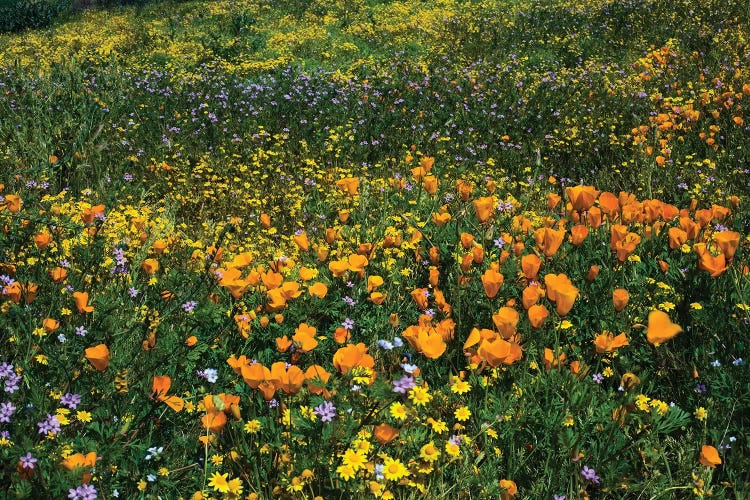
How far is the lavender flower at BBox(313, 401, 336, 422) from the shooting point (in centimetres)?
166

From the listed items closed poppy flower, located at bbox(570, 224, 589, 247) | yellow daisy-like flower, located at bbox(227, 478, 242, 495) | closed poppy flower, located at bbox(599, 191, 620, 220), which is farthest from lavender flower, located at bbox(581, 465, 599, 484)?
closed poppy flower, located at bbox(599, 191, 620, 220)

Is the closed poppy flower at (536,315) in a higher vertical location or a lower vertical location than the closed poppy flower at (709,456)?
higher

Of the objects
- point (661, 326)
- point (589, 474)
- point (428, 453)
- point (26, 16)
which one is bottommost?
point (589, 474)

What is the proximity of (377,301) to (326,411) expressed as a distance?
79cm

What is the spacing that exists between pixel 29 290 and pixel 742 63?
8.04 meters

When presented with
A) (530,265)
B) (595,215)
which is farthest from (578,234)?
(530,265)

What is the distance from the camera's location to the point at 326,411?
1695 millimetres

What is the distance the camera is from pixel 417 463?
185cm

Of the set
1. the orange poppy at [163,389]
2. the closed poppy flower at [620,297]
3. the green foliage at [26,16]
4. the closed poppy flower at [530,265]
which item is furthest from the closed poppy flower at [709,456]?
the green foliage at [26,16]

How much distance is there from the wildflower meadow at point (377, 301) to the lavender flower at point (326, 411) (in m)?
0.01

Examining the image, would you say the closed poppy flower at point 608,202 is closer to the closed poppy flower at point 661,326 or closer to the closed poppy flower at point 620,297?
the closed poppy flower at point 620,297

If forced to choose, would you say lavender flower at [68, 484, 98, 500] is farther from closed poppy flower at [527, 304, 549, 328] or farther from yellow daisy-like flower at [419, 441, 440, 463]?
closed poppy flower at [527, 304, 549, 328]

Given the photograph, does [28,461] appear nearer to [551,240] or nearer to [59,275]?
[59,275]

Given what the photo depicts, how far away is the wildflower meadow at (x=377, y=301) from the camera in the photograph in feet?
5.90
